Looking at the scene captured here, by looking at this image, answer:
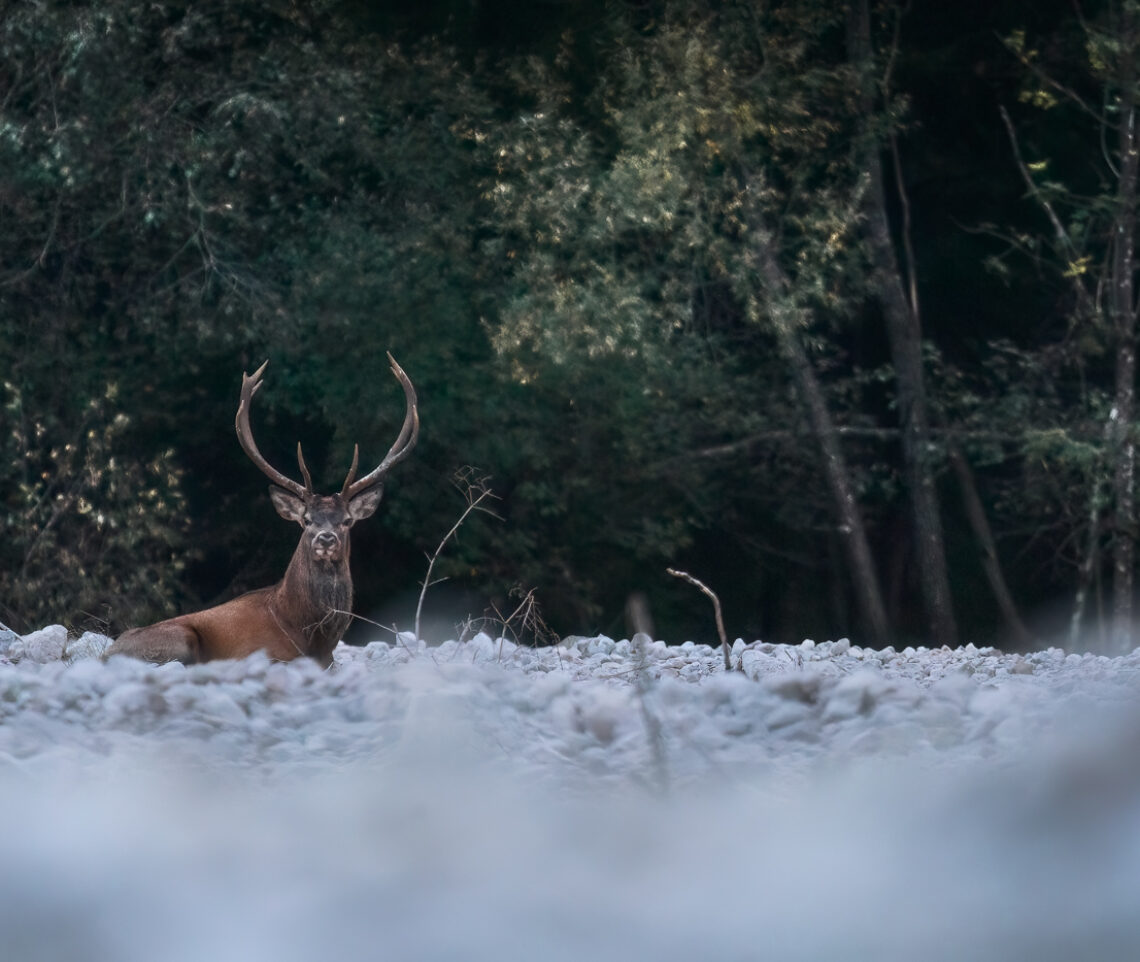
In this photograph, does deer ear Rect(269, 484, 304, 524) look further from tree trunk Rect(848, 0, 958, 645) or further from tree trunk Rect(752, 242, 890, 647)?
tree trunk Rect(848, 0, 958, 645)

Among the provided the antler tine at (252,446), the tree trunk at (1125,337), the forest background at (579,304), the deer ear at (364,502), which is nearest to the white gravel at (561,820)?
the deer ear at (364,502)

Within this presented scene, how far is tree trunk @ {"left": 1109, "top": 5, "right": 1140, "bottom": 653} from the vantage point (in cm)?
955

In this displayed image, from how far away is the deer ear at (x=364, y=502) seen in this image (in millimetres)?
5828

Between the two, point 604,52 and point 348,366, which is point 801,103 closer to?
point 604,52

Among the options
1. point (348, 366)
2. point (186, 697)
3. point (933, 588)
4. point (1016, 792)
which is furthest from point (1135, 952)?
point (933, 588)

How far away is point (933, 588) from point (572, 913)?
8.72m

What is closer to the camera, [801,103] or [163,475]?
[163,475]

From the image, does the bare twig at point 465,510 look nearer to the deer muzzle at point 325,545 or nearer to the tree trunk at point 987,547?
the deer muzzle at point 325,545

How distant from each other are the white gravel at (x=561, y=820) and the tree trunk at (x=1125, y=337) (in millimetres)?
6959

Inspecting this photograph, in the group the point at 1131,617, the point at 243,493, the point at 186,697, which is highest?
the point at 186,697

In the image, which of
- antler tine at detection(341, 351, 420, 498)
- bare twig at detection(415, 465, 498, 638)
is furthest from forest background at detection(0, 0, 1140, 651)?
antler tine at detection(341, 351, 420, 498)

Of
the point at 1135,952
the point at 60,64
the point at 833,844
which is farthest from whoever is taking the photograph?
the point at 60,64

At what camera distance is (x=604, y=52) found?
33.1 ft

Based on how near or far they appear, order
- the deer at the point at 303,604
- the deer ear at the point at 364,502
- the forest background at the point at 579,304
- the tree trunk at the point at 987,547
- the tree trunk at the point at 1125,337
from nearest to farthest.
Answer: the deer at the point at 303,604 < the deer ear at the point at 364,502 < the forest background at the point at 579,304 < the tree trunk at the point at 1125,337 < the tree trunk at the point at 987,547
